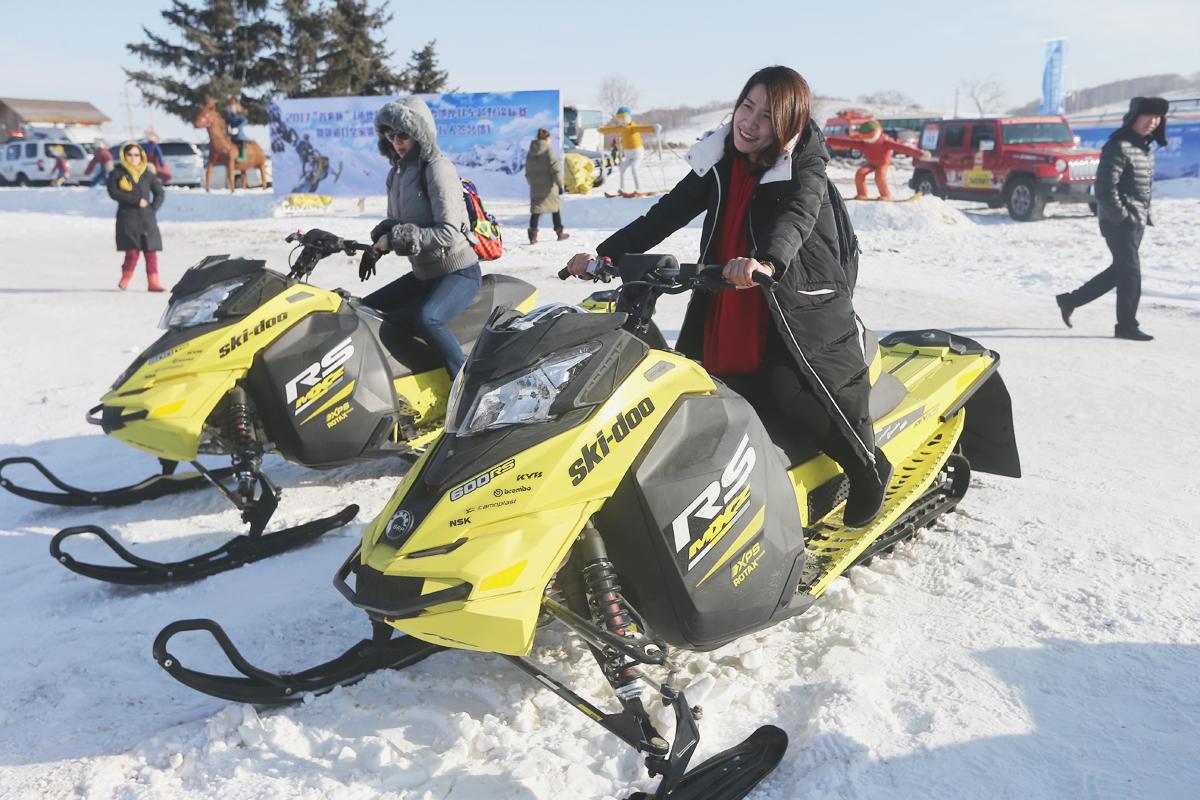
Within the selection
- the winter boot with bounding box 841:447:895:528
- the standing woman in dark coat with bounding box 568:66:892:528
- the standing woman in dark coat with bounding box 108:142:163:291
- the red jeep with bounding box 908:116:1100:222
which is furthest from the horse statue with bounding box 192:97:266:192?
the winter boot with bounding box 841:447:895:528

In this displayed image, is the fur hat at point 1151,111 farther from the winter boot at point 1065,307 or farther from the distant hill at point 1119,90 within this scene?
the distant hill at point 1119,90

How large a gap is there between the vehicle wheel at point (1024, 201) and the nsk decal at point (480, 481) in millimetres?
17322

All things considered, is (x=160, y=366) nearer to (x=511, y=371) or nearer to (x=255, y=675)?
(x=255, y=675)

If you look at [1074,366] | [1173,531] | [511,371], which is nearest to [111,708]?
[511,371]

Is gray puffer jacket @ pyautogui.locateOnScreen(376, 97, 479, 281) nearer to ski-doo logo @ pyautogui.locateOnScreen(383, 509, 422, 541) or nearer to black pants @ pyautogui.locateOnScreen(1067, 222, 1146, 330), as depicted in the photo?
ski-doo logo @ pyautogui.locateOnScreen(383, 509, 422, 541)

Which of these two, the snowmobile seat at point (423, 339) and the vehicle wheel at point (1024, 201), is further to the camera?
the vehicle wheel at point (1024, 201)

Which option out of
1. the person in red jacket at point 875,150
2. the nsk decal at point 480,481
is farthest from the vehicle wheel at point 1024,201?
the nsk decal at point 480,481

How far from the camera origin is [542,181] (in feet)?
49.1

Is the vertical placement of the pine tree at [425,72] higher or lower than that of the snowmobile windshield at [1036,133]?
higher

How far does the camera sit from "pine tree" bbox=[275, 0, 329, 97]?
117 ft

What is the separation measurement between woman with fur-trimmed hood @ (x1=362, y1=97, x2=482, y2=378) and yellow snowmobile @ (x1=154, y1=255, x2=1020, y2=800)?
2.18 meters

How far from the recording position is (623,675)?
2.41 m

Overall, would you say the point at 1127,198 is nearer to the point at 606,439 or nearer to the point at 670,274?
the point at 670,274

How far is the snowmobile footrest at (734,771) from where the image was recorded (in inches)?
94.4
